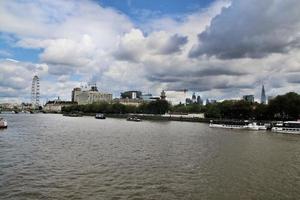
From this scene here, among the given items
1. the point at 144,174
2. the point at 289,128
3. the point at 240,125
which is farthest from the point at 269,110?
the point at 144,174

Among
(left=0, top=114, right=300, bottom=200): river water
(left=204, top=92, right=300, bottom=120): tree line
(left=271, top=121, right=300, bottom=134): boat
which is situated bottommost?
(left=0, top=114, right=300, bottom=200): river water

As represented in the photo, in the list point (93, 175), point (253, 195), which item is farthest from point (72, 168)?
point (253, 195)

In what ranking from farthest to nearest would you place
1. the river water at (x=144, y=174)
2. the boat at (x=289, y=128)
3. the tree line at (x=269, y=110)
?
the tree line at (x=269, y=110), the boat at (x=289, y=128), the river water at (x=144, y=174)

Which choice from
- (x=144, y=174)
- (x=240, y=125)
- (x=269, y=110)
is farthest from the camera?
(x=269, y=110)

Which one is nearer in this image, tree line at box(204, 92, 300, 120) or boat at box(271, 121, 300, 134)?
boat at box(271, 121, 300, 134)

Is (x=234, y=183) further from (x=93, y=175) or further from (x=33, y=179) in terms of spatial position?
(x=33, y=179)

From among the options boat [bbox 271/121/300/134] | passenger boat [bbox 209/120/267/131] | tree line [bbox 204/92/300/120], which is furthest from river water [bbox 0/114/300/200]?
tree line [bbox 204/92/300/120]

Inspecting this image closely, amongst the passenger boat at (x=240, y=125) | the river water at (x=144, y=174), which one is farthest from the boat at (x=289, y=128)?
the river water at (x=144, y=174)

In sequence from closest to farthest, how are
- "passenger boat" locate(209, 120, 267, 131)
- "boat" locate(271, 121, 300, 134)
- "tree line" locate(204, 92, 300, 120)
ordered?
"boat" locate(271, 121, 300, 134), "passenger boat" locate(209, 120, 267, 131), "tree line" locate(204, 92, 300, 120)

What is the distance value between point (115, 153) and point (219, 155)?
45.2 feet

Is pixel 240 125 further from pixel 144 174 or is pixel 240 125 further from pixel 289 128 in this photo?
pixel 144 174

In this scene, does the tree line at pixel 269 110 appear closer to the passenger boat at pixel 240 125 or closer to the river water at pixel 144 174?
the passenger boat at pixel 240 125

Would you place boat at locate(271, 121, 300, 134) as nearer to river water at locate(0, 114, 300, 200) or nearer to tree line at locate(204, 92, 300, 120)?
tree line at locate(204, 92, 300, 120)

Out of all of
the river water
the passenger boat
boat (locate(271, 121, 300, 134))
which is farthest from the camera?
the passenger boat
